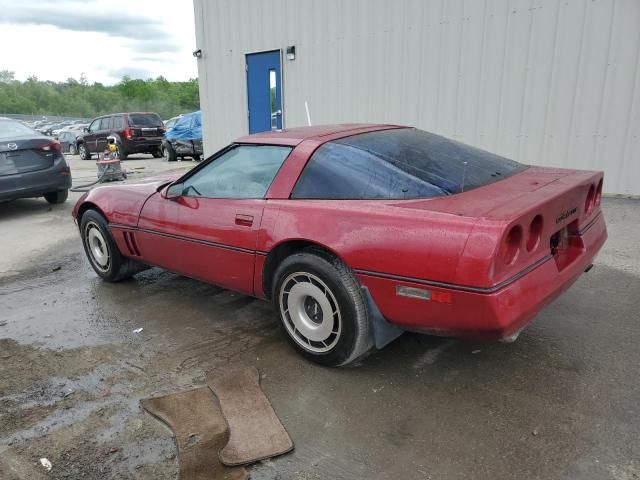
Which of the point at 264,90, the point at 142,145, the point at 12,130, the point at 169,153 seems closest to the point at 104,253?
the point at 12,130

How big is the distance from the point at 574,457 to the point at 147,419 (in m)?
2.06

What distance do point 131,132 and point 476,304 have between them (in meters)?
17.2

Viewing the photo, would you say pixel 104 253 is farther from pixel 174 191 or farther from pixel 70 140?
pixel 70 140

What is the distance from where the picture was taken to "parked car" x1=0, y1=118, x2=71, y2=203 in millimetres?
7426

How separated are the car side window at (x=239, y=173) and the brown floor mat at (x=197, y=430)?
4.30 feet

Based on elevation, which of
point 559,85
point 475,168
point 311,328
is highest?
point 559,85

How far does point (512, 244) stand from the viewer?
7.75ft

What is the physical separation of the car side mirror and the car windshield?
5.39 metres

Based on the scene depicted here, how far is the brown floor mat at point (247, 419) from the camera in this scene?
2346mm

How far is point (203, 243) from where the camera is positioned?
140 inches

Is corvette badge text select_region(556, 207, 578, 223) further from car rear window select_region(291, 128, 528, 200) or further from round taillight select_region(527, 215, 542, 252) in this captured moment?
car rear window select_region(291, 128, 528, 200)

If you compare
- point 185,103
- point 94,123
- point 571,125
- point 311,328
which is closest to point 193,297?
point 311,328

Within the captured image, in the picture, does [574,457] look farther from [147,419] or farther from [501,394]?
[147,419]

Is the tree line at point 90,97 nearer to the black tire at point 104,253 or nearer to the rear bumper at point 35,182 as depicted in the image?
the rear bumper at point 35,182
